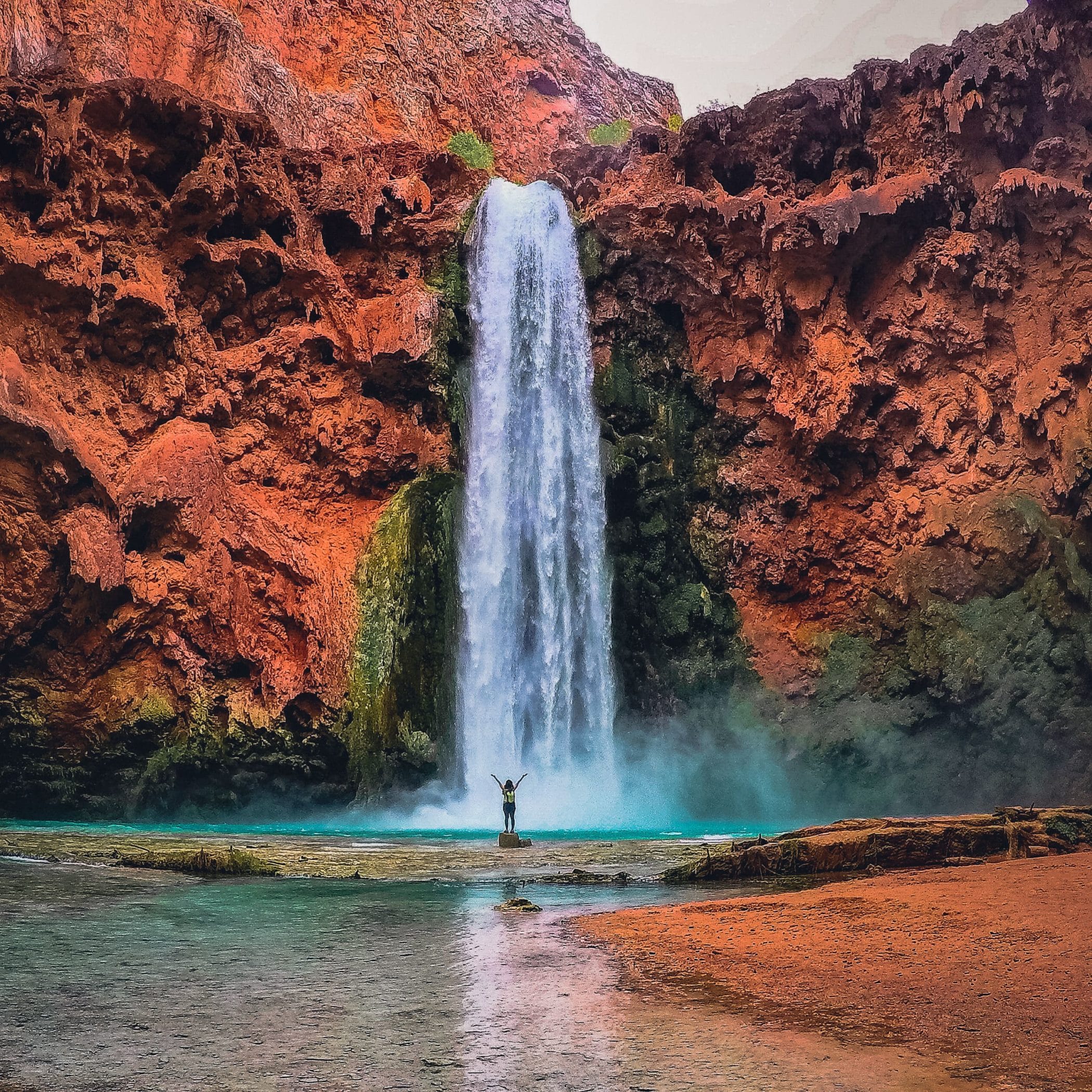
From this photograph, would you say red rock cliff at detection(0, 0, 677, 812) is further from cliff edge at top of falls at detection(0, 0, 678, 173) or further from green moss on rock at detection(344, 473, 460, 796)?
green moss on rock at detection(344, 473, 460, 796)

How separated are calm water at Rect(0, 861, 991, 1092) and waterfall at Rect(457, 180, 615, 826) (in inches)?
628

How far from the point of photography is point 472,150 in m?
38.8

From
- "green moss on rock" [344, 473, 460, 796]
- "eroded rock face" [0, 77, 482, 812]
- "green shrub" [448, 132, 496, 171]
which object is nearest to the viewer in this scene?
"eroded rock face" [0, 77, 482, 812]

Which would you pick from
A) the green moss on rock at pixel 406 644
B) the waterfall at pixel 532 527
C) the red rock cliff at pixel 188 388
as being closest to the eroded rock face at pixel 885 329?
the waterfall at pixel 532 527

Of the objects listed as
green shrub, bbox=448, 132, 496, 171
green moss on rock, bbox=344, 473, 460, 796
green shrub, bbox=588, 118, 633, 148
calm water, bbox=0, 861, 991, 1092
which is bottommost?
calm water, bbox=0, 861, 991, 1092

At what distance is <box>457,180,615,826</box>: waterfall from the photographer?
2420cm

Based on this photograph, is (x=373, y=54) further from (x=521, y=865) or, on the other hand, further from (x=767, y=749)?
(x=521, y=865)

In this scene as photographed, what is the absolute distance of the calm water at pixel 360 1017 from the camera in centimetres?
388

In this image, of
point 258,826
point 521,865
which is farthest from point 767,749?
point 521,865

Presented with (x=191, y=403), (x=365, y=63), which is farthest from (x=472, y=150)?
(x=191, y=403)

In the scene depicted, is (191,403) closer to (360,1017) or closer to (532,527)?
(532,527)

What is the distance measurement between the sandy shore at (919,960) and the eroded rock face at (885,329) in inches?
685

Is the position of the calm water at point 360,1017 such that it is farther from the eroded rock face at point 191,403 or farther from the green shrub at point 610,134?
the green shrub at point 610,134

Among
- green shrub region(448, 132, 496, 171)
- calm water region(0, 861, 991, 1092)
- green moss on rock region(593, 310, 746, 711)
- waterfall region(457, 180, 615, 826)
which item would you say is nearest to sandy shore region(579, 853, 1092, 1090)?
calm water region(0, 861, 991, 1092)
